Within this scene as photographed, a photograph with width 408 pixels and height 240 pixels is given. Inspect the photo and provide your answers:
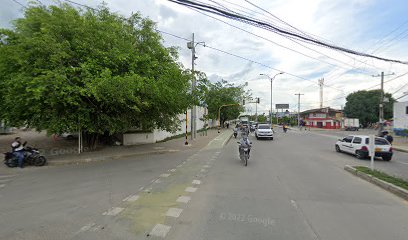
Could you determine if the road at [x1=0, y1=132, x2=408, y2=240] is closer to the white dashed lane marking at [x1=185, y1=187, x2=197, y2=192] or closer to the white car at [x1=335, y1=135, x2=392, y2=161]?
the white dashed lane marking at [x1=185, y1=187, x2=197, y2=192]

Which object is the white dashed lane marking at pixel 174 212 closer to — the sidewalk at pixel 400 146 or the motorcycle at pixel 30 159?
the motorcycle at pixel 30 159

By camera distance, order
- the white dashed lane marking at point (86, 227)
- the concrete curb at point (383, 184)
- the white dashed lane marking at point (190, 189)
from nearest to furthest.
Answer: the white dashed lane marking at point (86, 227), the concrete curb at point (383, 184), the white dashed lane marking at point (190, 189)

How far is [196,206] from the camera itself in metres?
5.56

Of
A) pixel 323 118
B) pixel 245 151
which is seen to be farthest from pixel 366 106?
pixel 245 151

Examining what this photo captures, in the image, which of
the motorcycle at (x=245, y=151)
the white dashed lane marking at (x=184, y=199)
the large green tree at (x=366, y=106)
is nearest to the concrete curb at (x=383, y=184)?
the motorcycle at (x=245, y=151)

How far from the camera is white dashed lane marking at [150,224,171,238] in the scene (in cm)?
414

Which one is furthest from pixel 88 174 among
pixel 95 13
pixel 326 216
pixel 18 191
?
pixel 95 13

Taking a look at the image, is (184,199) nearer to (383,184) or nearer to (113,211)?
(113,211)

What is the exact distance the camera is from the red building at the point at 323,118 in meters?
69.4

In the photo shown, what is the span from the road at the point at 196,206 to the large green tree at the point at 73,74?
310 centimetres

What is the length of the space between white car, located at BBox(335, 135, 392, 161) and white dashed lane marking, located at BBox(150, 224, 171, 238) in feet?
44.6

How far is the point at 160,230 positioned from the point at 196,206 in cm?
140

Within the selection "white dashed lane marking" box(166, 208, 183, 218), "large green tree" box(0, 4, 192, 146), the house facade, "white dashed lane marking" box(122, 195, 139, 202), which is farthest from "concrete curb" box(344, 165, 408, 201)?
the house facade

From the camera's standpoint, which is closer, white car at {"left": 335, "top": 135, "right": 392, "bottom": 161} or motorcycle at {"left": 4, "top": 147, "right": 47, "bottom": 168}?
motorcycle at {"left": 4, "top": 147, "right": 47, "bottom": 168}
